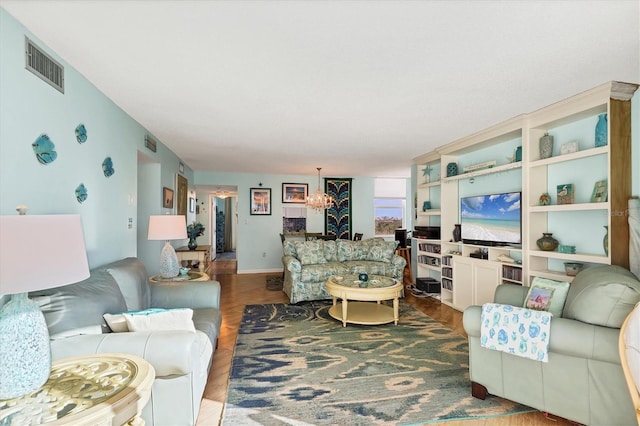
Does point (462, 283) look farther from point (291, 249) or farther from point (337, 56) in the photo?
point (337, 56)

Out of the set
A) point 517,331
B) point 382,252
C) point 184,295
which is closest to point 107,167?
point 184,295

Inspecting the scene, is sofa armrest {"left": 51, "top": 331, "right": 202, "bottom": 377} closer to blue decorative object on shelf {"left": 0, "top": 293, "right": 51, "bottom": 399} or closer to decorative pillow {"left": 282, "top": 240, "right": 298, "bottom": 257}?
blue decorative object on shelf {"left": 0, "top": 293, "right": 51, "bottom": 399}

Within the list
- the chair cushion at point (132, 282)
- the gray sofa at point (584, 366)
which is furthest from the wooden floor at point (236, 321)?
the chair cushion at point (132, 282)

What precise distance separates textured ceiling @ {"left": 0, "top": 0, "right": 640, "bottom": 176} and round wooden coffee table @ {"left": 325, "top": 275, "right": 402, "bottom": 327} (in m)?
1.94

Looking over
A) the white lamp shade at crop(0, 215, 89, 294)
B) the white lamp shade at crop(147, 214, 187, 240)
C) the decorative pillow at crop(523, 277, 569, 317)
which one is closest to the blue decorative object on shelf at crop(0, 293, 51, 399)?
the white lamp shade at crop(0, 215, 89, 294)

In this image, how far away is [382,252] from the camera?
5.59 m

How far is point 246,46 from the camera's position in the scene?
2039mm

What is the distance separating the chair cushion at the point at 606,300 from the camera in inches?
73.5

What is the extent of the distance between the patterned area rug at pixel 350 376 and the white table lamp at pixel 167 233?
107cm

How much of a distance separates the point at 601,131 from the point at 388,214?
6.14 m

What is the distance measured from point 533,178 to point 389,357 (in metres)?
2.50

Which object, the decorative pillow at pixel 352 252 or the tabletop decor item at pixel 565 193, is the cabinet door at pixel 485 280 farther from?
the decorative pillow at pixel 352 252

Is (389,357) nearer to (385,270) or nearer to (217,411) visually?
(217,411)

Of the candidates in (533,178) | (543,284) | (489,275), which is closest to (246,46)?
(543,284)
